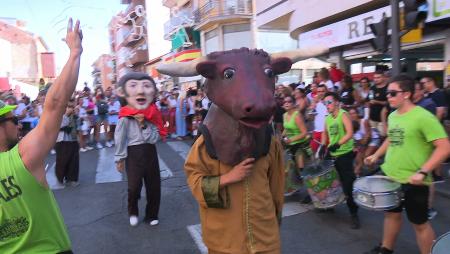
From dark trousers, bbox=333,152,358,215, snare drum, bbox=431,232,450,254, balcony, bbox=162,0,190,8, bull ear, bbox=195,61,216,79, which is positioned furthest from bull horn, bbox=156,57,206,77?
balcony, bbox=162,0,190,8

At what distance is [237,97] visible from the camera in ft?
7.38

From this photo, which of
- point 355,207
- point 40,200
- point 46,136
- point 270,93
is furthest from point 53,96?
point 355,207

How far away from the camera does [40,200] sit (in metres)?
2.16

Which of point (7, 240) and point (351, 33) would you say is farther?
point (351, 33)

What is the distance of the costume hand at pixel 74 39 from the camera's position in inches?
85.5

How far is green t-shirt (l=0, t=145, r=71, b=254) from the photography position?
2061 millimetres

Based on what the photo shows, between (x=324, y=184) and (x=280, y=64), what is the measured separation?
10.1 ft

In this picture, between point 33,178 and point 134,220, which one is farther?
point 134,220

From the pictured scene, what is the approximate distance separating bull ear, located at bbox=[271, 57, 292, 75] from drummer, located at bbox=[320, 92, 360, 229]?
112 inches

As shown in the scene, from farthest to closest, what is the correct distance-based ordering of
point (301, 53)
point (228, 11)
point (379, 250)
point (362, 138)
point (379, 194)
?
point (228, 11), point (362, 138), point (379, 250), point (379, 194), point (301, 53)

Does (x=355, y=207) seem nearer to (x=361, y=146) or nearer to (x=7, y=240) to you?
(x=361, y=146)

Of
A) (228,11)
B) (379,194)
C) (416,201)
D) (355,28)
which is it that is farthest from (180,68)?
(228,11)

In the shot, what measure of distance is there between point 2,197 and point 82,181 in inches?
261

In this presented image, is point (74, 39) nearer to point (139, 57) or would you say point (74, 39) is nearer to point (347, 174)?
point (347, 174)
